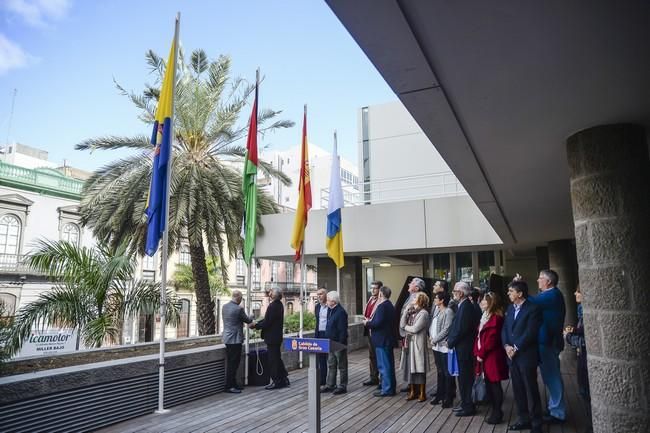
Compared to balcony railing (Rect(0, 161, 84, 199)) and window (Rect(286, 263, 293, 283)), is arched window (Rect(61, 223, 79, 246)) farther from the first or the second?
window (Rect(286, 263, 293, 283))

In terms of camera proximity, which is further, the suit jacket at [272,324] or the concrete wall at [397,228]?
the concrete wall at [397,228]

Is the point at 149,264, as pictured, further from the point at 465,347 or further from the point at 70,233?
the point at 465,347

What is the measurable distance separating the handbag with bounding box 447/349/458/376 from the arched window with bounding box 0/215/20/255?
30548 mm

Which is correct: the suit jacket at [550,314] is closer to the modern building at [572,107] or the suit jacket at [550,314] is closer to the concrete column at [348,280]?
the modern building at [572,107]

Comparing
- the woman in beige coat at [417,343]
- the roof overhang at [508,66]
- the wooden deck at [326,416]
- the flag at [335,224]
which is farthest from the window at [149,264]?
the roof overhang at [508,66]

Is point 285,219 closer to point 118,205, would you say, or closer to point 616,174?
point 118,205

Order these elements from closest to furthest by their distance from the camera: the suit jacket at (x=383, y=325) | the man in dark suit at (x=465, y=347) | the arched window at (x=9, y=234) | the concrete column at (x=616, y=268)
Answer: the concrete column at (x=616, y=268)
the man in dark suit at (x=465, y=347)
the suit jacket at (x=383, y=325)
the arched window at (x=9, y=234)

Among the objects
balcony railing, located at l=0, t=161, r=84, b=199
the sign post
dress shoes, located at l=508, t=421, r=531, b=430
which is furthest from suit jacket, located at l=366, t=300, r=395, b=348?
balcony railing, located at l=0, t=161, r=84, b=199

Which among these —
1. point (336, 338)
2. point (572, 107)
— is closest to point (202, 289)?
point (336, 338)

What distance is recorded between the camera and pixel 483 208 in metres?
7.63

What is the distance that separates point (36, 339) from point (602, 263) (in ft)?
30.4

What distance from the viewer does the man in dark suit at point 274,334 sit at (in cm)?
778

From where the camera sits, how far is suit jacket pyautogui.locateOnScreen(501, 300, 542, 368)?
16.7 feet

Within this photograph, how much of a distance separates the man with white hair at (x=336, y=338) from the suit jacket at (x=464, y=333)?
75.9 inches
